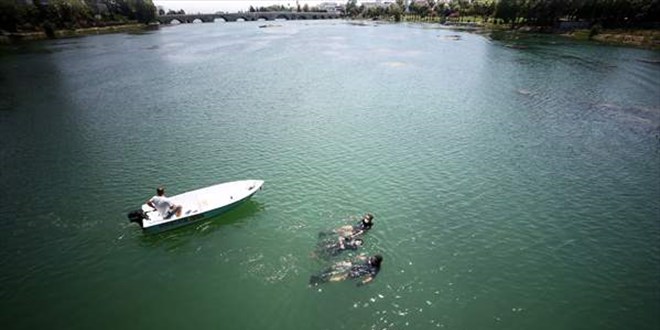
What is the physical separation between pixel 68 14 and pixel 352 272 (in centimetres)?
15972

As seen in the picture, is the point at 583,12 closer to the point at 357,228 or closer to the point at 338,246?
the point at 357,228

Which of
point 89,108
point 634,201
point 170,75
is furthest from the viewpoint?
point 170,75

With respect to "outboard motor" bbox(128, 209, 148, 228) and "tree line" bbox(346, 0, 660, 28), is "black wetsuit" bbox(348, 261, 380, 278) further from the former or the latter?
"tree line" bbox(346, 0, 660, 28)

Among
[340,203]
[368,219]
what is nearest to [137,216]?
[340,203]

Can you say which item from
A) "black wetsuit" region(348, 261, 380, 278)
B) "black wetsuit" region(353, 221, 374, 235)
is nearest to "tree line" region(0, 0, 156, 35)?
"black wetsuit" region(353, 221, 374, 235)

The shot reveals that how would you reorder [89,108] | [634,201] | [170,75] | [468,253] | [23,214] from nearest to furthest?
[468,253]
[23,214]
[634,201]
[89,108]
[170,75]

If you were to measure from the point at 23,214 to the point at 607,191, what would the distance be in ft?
135

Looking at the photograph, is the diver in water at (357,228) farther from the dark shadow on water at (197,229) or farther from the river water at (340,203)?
the dark shadow on water at (197,229)

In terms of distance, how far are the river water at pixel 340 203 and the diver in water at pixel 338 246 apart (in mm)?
735

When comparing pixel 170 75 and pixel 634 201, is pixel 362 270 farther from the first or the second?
pixel 170 75

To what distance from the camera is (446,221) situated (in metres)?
25.4

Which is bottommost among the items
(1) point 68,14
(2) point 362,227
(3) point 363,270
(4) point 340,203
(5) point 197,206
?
Result: (3) point 363,270

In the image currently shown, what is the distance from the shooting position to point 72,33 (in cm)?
13738

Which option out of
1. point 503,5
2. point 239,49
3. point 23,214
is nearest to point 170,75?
point 239,49
